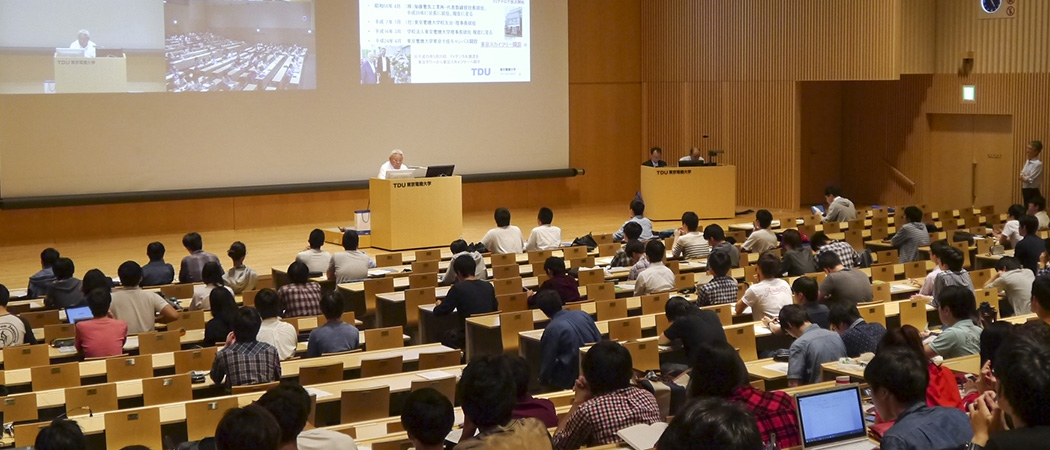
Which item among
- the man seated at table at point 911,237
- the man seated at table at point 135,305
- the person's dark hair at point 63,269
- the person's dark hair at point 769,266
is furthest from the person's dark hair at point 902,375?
the man seated at table at point 911,237

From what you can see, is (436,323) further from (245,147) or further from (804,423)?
(245,147)

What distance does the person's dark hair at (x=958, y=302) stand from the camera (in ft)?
21.7

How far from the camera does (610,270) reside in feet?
35.3

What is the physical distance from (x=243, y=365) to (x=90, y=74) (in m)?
9.61

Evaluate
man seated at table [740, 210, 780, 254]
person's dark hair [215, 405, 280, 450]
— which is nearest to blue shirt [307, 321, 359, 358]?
person's dark hair [215, 405, 280, 450]

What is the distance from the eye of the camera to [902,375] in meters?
4.12

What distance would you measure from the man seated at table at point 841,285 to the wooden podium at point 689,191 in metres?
8.02

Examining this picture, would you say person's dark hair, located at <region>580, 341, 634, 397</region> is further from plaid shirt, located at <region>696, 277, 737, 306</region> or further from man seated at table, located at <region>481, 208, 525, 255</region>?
man seated at table, located at <region>481, 208, 525, 255</region>

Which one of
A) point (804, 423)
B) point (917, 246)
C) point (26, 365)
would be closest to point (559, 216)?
point (917, 246)

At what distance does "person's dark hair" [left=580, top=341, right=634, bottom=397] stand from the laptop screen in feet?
2.32

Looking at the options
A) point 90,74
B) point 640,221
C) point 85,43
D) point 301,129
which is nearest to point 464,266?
point 640,221

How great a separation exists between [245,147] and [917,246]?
906 centimetres

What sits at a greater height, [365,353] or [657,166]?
[657,166]

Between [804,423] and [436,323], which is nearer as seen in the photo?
[804,423]
